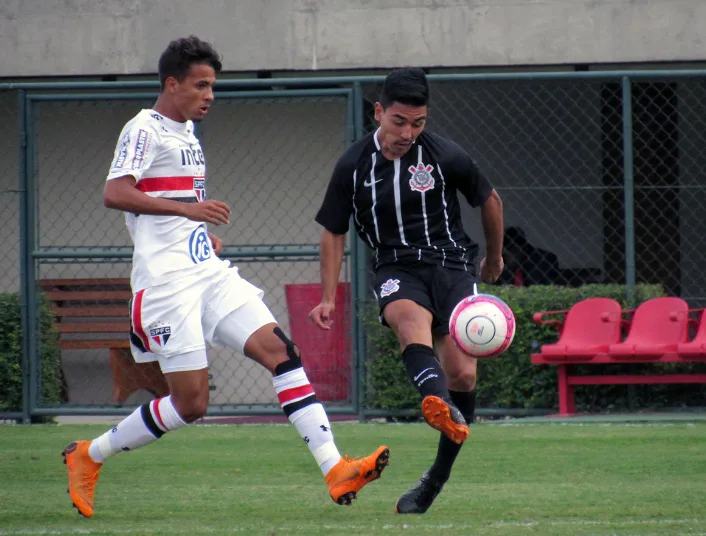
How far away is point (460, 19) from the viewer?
472 inches

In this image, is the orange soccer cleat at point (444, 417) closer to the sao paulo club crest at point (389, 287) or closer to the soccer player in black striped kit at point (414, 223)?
the soccer player in black striped kit at point (414, 223)

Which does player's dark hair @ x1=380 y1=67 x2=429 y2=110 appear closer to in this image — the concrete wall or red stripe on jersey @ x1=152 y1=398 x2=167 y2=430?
red stripe on jersey @ x1=152 y1=398 x2=167 y2=430

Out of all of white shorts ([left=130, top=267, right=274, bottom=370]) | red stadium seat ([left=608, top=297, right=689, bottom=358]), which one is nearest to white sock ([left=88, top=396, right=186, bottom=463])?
white shorts ([left=130, top=267, right=274, bottom=370])

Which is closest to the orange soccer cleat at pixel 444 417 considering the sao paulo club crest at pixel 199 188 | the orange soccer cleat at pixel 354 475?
the orange soccer cleat at pixel 354 475

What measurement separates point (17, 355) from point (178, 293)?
17.4ft

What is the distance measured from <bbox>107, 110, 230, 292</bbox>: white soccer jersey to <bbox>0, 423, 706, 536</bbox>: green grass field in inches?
43.2

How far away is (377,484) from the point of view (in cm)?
682

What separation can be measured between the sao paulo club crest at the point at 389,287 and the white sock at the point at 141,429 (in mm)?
1060

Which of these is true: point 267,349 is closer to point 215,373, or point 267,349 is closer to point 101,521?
point 101,521

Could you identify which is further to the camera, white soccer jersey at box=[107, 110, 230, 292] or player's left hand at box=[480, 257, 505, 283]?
player's left hand at box=[480, 257, 505, 283]

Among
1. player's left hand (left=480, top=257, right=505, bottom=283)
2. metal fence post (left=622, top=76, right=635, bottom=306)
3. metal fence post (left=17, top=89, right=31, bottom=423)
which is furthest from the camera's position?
metal fence post (left=17, top=89, right=31, bottom=423)

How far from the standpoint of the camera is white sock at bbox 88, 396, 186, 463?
5.64 m

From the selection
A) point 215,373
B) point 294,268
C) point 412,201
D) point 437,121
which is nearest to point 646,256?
point 437,121

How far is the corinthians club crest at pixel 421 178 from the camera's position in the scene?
5715mm
